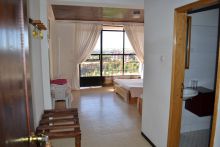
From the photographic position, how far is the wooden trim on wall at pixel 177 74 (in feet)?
7.39

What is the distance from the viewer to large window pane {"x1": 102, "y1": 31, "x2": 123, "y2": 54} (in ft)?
22.4

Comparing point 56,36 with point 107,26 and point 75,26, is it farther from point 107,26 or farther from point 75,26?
point 107,26

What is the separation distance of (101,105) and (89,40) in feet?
8.58

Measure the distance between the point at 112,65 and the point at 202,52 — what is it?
421 centimetres

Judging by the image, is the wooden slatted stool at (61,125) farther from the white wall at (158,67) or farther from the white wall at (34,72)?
the white wall at (158,67)

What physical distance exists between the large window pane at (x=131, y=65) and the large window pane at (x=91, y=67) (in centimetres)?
116

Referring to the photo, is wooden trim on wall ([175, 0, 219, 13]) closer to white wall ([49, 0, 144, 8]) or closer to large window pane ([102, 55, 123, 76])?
white wall ([49, 0, 144, 8])

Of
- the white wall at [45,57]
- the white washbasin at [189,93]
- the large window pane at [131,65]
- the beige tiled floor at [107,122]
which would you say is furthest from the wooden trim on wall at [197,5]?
the large window pane at [131,65]

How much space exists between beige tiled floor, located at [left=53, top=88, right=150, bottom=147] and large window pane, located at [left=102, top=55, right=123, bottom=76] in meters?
1.43

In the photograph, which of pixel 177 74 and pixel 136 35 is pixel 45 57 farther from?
pixel 136 35

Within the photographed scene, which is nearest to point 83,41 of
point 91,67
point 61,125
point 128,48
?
point 91,67

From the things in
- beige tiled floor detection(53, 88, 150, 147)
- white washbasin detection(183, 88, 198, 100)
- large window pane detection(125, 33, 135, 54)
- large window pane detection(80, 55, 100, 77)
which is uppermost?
large window pane detection(125, 33, 135, 54)

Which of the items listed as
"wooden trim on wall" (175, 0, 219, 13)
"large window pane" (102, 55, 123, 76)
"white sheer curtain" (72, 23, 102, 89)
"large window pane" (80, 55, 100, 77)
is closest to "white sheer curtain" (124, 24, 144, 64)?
"large window pane" (102, 55, 123, 76)

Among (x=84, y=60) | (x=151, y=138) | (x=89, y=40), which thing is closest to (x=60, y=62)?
(x=84, y=60)
